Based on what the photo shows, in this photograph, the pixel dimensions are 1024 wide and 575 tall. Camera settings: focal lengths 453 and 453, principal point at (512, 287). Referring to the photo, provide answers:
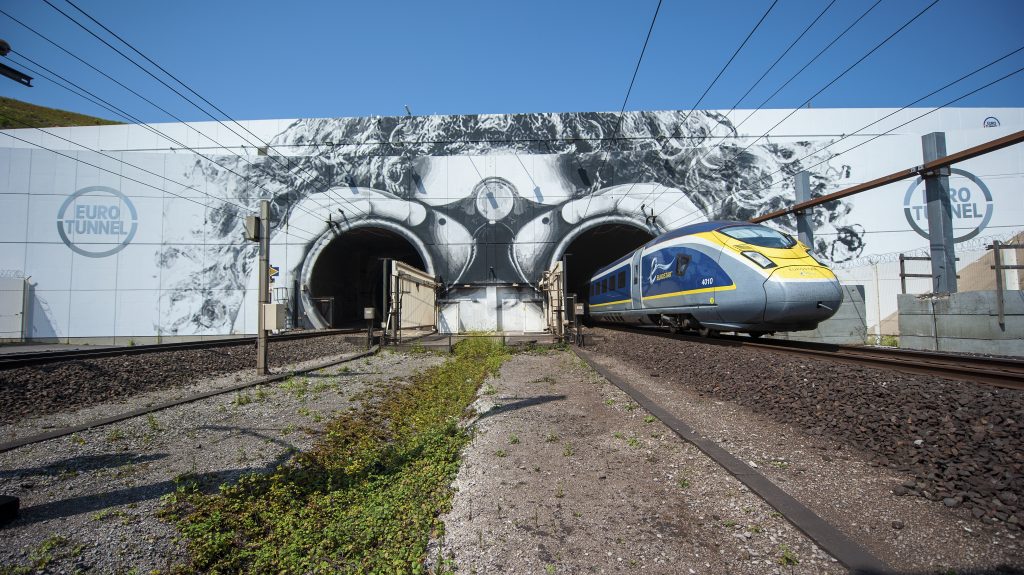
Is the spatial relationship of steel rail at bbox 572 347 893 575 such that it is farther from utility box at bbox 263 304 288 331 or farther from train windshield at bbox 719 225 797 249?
utility box at bbox 263 304 288 331

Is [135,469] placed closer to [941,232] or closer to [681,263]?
[681,263]

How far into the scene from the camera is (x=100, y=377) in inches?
319

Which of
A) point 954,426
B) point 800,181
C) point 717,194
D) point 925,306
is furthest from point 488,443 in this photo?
point 717,194

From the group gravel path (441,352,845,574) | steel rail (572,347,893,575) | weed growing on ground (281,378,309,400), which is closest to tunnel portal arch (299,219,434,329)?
weed growing on ground (281,378,309,400)

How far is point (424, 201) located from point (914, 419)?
81.8ft

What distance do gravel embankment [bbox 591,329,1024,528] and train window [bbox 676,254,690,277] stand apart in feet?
14.7

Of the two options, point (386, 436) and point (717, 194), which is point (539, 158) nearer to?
point (717, 194)

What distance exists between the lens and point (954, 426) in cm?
384

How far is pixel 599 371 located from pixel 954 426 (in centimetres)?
568

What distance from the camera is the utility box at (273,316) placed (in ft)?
31.0

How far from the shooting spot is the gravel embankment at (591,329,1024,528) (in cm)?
312

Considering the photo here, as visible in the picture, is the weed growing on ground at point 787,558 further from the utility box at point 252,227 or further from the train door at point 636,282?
the train door at point 636,282

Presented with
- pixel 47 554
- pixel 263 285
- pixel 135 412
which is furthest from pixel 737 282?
pixel 135 412

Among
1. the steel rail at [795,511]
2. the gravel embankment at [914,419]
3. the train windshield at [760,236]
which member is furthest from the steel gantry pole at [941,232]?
the steel rail at [795,511]
